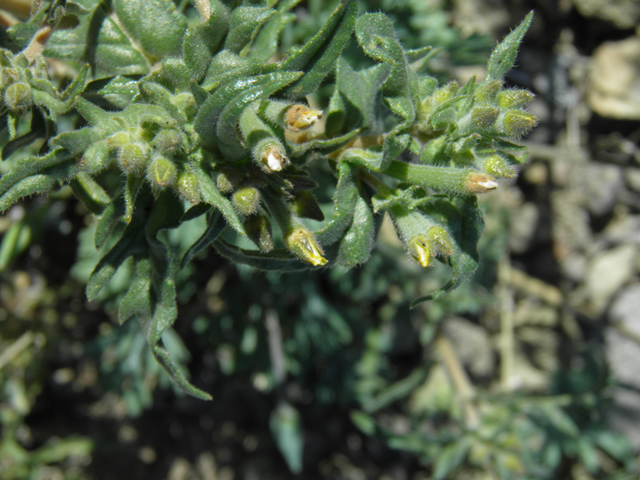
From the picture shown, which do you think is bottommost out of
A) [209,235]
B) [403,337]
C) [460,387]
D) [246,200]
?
[403,337]

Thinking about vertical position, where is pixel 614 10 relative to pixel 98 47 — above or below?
below

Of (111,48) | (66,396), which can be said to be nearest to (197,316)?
(66,396)

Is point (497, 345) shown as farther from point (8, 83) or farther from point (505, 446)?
point (8, 83)

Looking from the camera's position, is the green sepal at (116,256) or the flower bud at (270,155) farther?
the green sepal at (116,256)

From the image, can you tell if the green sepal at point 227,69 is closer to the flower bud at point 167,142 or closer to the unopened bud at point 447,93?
the flower bud at point 167,142

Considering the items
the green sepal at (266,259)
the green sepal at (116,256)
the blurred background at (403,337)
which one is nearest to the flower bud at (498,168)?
the green sepal at (266,259)

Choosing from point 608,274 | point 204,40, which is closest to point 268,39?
point 204,40

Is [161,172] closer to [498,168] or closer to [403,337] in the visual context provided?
[498,168]
